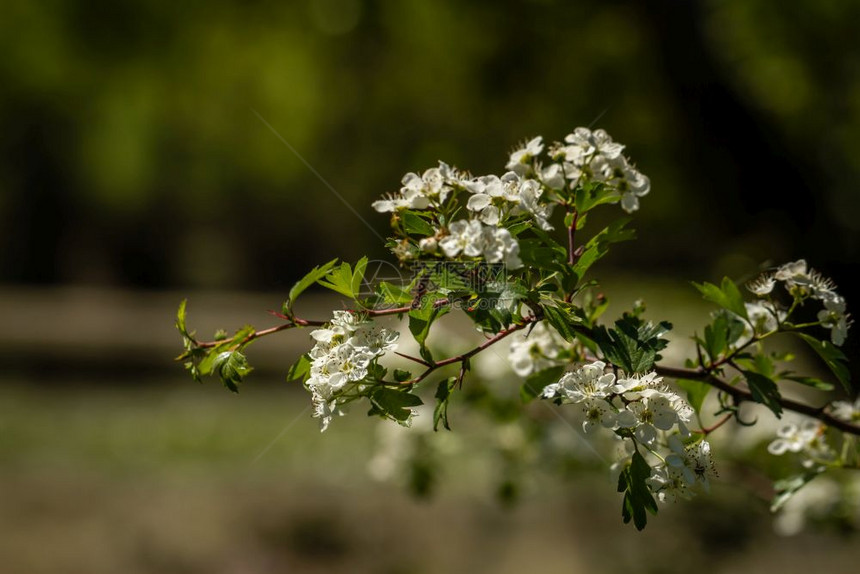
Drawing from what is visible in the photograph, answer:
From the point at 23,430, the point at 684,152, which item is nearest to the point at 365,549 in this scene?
the point at 684,152

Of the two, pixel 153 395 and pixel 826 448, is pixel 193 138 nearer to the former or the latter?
pixel 153 395

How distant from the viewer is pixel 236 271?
21141 mm

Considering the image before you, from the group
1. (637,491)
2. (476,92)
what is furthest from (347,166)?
(637,491)

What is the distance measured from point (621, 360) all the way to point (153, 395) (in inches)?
382

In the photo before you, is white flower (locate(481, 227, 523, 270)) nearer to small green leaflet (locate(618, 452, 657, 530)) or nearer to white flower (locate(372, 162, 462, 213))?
white flower (locate(372, 162, 462, 213))

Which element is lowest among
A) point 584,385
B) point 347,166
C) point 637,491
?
point 637,491

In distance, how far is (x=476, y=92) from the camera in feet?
18.4

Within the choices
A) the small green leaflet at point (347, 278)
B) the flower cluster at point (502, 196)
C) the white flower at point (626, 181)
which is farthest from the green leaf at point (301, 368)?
the white flower at point (626, 181)

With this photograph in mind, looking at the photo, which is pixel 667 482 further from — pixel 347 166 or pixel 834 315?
pixel 347 166

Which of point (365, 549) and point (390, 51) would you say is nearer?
point (365, 549)

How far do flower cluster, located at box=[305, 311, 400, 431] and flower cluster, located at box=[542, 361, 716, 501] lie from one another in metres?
0.25

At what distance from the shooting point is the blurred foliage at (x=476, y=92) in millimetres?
3328

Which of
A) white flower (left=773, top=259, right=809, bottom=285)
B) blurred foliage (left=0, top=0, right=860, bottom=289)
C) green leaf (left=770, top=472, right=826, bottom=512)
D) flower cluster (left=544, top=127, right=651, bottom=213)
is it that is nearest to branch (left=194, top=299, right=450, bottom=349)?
flower cluster (left=544, top=127, right=651, bottom=213)

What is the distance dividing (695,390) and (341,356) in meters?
0.63
